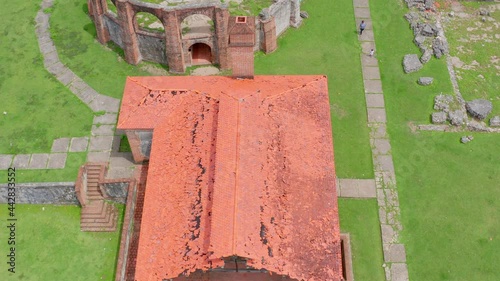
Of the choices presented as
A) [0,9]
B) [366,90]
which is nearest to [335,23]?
[366,90]

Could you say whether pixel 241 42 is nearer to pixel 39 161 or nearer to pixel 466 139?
pixel 39 161

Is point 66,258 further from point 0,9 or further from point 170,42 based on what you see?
point 0,9

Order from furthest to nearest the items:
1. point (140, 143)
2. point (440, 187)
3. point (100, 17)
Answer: point (100, 17) → point (440, 187) → point (140, 143)

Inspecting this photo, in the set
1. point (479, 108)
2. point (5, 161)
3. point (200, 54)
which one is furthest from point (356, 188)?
point (5, 161)

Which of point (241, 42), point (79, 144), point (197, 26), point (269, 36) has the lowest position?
point (79, 144)

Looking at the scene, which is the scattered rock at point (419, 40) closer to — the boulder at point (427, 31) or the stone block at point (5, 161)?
the boulder at point (427, 31)
